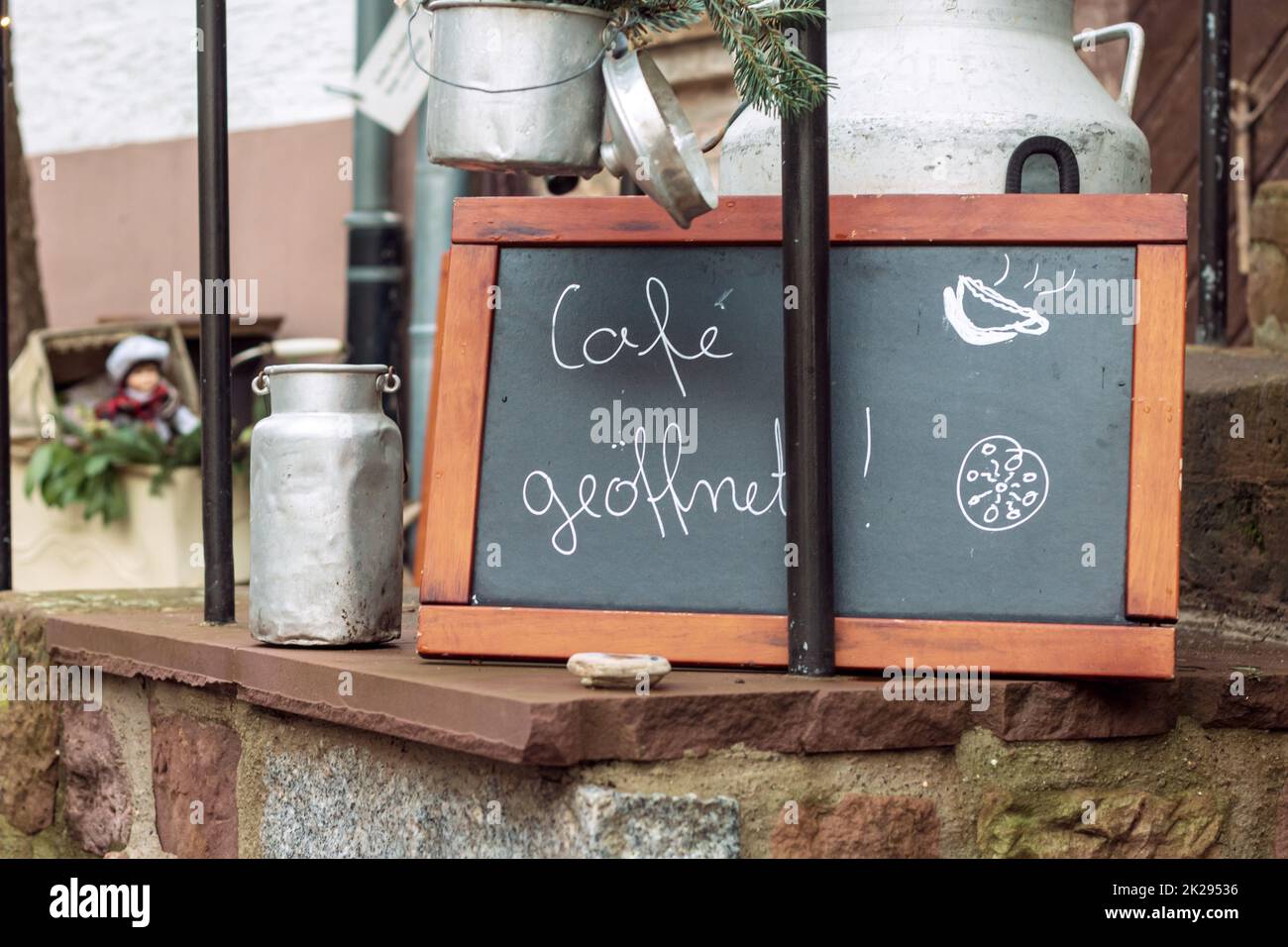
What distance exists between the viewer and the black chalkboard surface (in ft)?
6.51

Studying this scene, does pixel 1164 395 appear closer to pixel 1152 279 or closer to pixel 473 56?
pixel 1152 279

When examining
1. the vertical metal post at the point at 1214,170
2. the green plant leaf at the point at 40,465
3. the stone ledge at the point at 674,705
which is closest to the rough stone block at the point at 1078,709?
the stone ledge at the point at 674,705

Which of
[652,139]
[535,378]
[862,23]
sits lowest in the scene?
[535,378]

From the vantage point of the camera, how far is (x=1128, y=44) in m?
2.36

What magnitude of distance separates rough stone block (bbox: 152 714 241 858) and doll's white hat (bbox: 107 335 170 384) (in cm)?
367

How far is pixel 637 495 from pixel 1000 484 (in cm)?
39

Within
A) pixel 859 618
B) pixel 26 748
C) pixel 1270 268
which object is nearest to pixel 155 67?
pixel 1270 268

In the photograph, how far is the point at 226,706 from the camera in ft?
7.61

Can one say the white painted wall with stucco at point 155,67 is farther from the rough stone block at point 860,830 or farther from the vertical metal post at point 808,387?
the rough stone block at point 860,830

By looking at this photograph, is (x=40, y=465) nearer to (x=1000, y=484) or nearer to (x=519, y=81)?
(x=519, y=81)

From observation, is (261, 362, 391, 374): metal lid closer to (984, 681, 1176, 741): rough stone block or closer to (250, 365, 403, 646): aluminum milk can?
(250, 365, 403, 646): aluminum milk can
